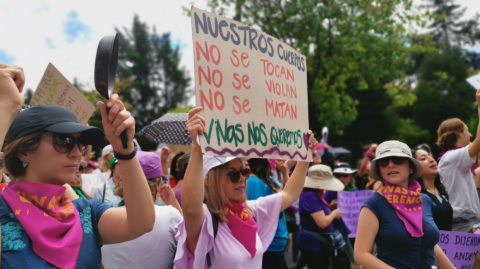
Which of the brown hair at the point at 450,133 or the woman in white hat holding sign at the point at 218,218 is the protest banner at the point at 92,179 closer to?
the woman in white hat holding sign at the point at 218,218

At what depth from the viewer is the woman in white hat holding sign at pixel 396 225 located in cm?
315

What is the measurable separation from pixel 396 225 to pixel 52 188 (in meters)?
2.28

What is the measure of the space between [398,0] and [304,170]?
50.5 ft

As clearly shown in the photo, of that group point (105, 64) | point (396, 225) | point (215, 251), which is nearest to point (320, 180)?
point (396, 225)

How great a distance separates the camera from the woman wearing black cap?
1716 mm

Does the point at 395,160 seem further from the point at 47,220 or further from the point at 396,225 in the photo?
the point at 47,220

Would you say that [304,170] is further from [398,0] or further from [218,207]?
[398,0]

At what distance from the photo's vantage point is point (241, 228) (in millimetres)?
2807

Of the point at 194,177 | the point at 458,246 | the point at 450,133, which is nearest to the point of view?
the point at 194,177

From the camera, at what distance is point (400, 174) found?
3.43m

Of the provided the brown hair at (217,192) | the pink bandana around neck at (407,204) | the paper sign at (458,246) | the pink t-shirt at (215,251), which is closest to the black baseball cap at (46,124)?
the pink t-shirt at (215,251)

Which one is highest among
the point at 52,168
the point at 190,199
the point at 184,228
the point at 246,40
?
the point at 246,40

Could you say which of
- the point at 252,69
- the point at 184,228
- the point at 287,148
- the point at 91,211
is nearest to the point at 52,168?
the point at 91,211

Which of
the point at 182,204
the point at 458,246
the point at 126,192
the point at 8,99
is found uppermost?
the point at 8,99
